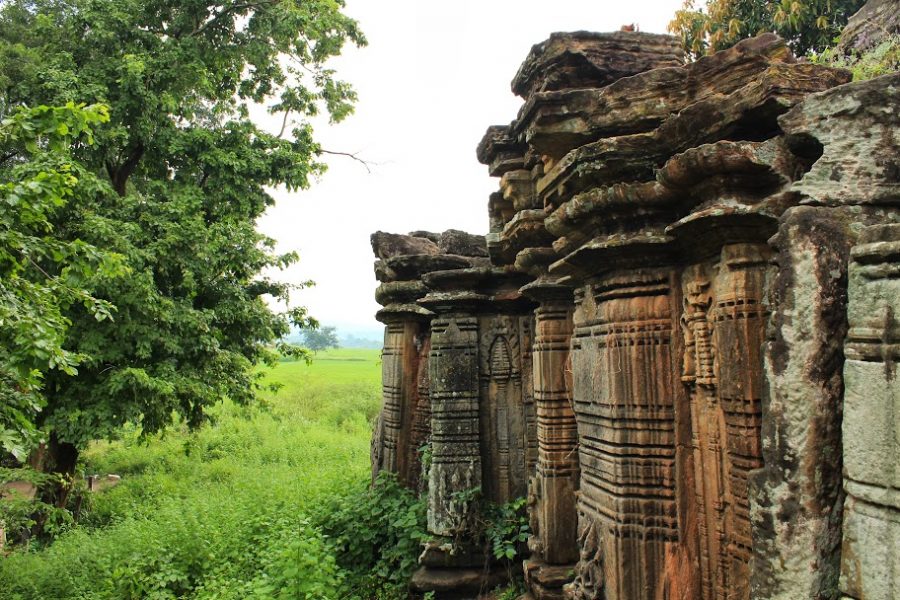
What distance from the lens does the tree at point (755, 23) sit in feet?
32.7

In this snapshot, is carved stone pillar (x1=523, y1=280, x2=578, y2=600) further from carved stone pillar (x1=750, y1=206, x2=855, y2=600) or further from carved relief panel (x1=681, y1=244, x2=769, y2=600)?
carved stone pillar (x1=750, y1=206, x2=855, y2=600)

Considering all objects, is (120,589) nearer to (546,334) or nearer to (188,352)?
(188,352)

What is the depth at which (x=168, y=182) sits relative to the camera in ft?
29.9

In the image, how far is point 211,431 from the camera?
1827 cm

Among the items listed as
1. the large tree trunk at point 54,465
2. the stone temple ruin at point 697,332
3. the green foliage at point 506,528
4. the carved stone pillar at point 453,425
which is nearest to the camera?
the stone temple ruin at point 697,332

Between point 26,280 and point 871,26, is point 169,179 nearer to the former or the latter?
point 26,280

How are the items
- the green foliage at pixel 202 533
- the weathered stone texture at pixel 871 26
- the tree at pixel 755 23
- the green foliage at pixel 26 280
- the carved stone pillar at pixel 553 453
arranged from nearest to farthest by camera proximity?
the green foliage at pixel 26 280
the carved stone pillar at pixel 553 453
the green foliage at pixel 202 533
the weathered stone texture at pixel 871 26
the tree at pixel 755 23

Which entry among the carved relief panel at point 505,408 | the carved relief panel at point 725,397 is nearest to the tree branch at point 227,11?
the carved relief panel at point 505,408

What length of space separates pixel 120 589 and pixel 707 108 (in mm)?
6913

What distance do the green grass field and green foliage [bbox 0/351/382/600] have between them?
0.05ft

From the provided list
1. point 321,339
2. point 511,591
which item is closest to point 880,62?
point 511,591

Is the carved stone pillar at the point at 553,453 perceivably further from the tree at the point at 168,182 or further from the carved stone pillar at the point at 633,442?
the tree at the point at 168,182

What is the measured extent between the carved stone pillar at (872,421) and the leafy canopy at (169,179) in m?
6.72

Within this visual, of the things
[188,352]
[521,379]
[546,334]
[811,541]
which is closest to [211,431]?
[188,352]
